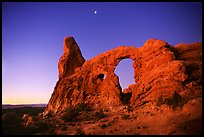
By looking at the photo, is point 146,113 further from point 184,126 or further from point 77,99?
point 77,99

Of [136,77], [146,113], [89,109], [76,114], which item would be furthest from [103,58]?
[146,113]

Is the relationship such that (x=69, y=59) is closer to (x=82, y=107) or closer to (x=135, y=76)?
(x=82, y=107)

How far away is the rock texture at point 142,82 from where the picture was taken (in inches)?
688

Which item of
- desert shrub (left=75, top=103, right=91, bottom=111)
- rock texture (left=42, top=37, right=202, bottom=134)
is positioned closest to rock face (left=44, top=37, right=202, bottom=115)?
rock texture (left=42, top=37, right=202, bottom=134)

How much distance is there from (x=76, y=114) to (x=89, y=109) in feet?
10.6

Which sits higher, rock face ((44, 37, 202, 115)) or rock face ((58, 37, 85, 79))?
rock face ((58, 37, 85, 79))

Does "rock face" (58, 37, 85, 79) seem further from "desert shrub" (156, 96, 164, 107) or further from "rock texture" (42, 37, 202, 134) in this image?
"desert shrub" (156, 96, 164, 107)

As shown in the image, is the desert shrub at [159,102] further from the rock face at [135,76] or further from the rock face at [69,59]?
the rock face at [69,59]

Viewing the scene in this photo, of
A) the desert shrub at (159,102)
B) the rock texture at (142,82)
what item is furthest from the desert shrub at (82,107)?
the desert shrub at (159,102)

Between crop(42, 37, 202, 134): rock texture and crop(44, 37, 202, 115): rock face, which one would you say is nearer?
crop(42, 37, 202, 134): rock texture

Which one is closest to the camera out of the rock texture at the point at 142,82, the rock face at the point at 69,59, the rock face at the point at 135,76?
the rock texture at the point at 142,82

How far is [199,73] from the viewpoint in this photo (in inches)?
835

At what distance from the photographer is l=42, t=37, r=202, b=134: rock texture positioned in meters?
17.5

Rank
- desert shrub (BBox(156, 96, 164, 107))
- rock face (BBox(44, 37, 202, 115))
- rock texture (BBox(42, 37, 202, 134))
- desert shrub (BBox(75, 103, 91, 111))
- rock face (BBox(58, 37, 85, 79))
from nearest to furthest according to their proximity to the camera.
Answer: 1. rock texture (BBox(42, 37, 202, 134))
2. desert shrub (BBox(156, 96, 164, 107))
3. rock face (BBox(44, 37, 202, 115))
4. desert shrub (BBox(75, 103, 91, 111))
5. rock face (BBox(58, 37, 85, 79))
